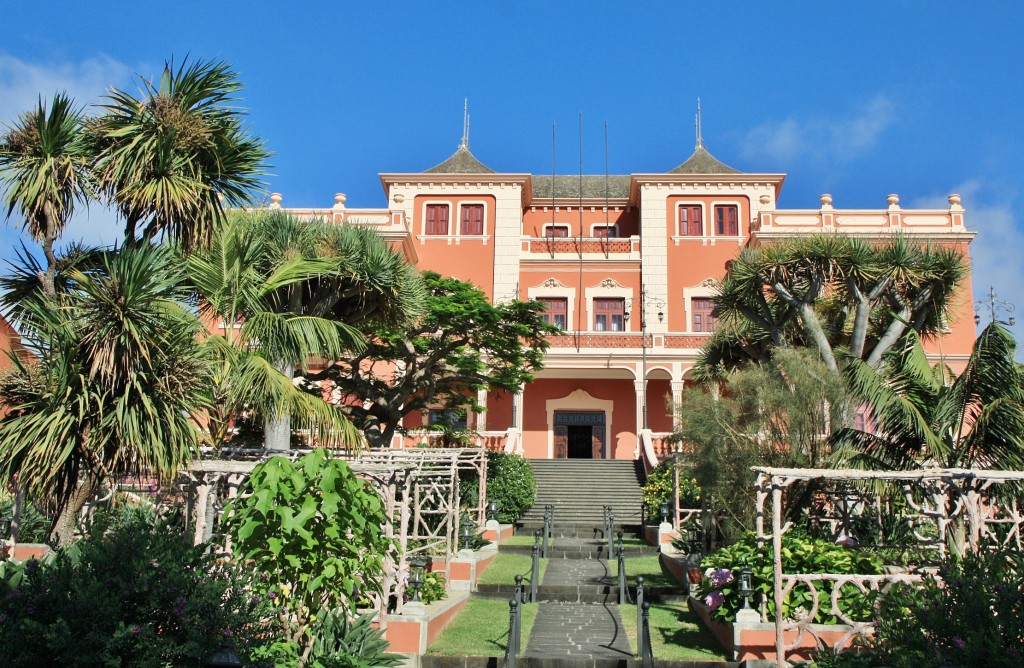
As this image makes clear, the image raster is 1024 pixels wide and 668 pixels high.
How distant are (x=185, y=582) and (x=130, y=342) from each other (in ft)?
7.52

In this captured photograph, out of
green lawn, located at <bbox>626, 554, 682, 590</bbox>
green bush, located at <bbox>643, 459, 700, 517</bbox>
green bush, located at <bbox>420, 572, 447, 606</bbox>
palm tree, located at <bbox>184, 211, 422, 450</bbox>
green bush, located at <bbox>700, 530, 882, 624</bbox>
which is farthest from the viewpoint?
green bush, located at <bbox>643, 459, 700, 517</bbox>

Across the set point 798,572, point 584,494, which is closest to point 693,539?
point 798,572

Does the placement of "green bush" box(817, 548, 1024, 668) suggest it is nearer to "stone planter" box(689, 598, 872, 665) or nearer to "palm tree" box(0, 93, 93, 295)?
"stone planter" box(689, 598, 872, 665)

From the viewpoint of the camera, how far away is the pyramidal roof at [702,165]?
3172 centimetres

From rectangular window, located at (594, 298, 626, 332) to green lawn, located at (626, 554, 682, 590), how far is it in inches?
561

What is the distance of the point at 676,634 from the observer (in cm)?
1075

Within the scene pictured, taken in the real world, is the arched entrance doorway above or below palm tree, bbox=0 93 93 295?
below

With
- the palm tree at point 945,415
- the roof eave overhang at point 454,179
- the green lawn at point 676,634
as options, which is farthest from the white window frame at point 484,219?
the palm tree at point 945,415

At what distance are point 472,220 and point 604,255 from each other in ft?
16.3

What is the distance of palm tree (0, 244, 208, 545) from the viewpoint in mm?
7059

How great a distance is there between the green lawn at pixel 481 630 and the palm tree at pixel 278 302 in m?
2.69

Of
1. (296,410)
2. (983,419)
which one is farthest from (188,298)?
(983,419)

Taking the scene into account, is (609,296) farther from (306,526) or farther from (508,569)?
(306,526)

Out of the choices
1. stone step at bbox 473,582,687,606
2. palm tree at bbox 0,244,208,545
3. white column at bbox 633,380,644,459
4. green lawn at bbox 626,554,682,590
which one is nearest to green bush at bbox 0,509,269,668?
palm tree at bbox 0,244,208,545
